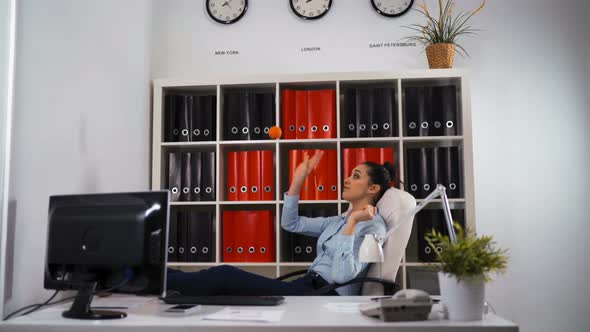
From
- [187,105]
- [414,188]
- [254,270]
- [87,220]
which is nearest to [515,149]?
[414,188]

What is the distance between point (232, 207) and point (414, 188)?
120 centimetres

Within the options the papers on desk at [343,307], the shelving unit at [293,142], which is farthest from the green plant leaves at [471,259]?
the shelving unit at [293,142]

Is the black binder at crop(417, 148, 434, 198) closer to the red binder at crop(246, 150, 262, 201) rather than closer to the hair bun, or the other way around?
the hair bun

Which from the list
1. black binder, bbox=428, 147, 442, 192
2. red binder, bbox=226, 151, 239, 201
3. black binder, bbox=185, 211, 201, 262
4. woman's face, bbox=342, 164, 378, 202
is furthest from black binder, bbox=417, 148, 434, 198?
black binder, bbox=185, 211, 201, 262

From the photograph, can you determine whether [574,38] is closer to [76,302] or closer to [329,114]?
[329,114]

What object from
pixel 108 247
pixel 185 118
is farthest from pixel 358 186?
pixel 108 247

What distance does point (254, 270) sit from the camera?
3.49 m

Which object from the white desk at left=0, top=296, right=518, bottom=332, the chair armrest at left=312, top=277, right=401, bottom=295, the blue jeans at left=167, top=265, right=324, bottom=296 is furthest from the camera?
the chair armrest at left=312, top=277, right=401, bottom=295

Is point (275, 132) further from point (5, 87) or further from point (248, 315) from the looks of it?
point (248, 315)

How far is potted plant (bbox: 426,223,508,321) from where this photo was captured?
4.75 feet

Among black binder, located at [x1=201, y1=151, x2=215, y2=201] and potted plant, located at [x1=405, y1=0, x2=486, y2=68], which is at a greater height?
potted plant, located at [x1=405, y1=0, x2=486, y2=68]

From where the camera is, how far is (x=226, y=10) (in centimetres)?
376

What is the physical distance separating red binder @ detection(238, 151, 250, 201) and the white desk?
5.79ft

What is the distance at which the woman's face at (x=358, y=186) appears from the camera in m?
2.93
